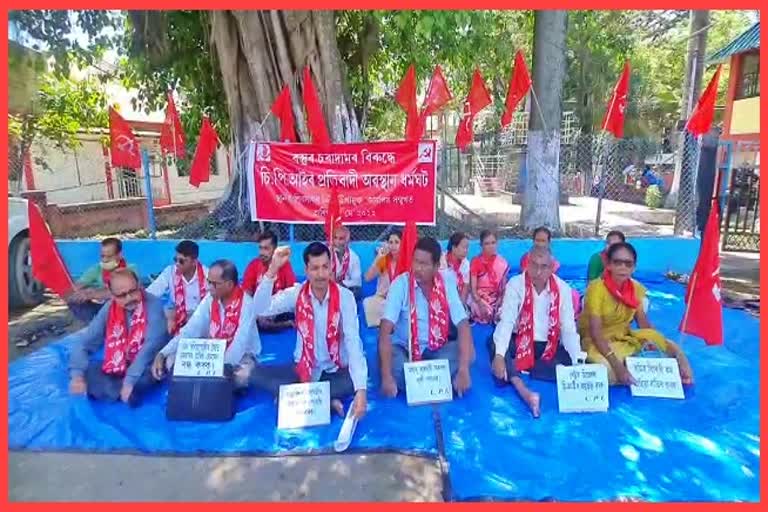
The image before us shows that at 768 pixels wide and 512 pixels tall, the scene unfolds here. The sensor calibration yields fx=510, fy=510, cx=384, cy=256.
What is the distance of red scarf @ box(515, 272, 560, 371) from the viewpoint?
3473 mm

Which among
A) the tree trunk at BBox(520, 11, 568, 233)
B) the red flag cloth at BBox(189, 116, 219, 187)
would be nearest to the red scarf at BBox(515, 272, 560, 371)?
the tree trunk at BBox(520, 11, 568, 233)

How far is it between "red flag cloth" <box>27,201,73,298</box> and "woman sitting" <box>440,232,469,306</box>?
3.12 meters

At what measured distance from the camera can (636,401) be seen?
10.7ft

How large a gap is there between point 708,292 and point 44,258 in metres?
4.85

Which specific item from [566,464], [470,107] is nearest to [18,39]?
[566,464]

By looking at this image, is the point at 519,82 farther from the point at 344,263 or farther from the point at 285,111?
the point at 344,263

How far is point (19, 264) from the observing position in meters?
5.73

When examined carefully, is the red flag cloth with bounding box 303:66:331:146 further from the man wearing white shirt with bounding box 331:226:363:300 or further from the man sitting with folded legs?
the man sitting with folded legs

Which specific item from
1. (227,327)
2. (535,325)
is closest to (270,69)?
(227,327)

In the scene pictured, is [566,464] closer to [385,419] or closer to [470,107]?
[385,419]

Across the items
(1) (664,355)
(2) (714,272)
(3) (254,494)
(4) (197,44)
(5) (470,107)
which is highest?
(4) (197,44)

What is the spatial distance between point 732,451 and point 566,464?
3.01ft

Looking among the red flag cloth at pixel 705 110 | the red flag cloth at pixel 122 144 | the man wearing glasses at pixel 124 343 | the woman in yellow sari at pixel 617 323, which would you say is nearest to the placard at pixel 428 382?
the woman in yellow sari at pixel 617 323

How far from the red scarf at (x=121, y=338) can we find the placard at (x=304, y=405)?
1.09m
